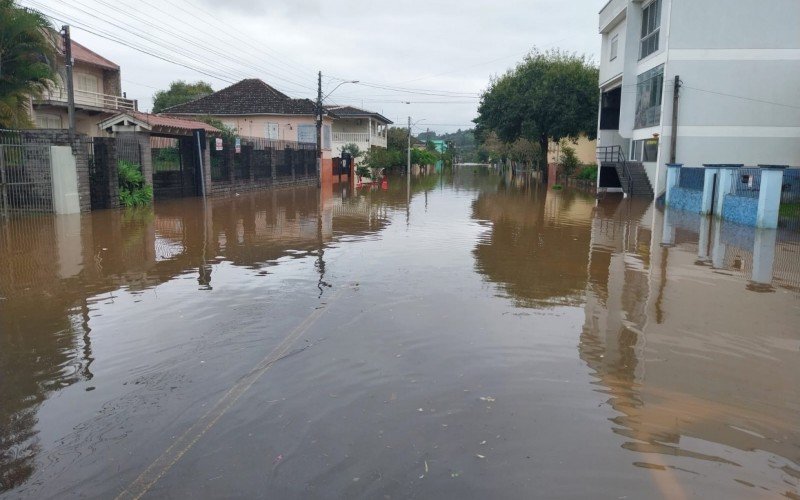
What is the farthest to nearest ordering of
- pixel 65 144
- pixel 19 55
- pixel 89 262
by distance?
pixel 19 55, pixel 65 144, pixel 89 262

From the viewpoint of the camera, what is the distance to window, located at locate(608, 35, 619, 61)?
34.9m

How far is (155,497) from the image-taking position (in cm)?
343

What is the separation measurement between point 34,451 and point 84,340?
2.46 m

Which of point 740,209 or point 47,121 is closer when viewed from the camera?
point 740,209

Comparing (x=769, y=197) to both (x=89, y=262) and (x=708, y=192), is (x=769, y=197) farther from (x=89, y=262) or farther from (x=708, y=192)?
(x=89, y=262)

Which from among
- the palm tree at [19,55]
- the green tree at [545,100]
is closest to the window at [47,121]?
the palm tree at [19,55]

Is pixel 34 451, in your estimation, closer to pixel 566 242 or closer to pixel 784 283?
pixel 784 283

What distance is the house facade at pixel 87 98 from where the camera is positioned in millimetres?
31438

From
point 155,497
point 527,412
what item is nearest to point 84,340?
point 155,497

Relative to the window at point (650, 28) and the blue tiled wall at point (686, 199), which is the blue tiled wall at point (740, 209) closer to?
the blue tiled wall at point (686, 199)

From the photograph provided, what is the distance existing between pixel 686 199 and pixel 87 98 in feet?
104

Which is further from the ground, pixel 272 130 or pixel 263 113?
pixel 263 113

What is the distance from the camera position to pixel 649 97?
29.2 m

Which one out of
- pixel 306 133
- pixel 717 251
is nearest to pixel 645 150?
pixel 717 251
